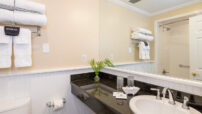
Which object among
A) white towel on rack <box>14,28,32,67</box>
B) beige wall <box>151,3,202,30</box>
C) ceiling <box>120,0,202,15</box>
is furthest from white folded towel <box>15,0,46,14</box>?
beige wall <box>151,3,202,30</box>

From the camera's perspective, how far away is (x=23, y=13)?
3.47 ft

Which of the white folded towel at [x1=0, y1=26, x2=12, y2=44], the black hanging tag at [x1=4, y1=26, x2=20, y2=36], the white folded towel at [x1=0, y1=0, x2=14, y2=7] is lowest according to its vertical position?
the white folded towel at [x1=0, y1=26, x2=12, y2=44]

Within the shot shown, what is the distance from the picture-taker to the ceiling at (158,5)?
0.96m

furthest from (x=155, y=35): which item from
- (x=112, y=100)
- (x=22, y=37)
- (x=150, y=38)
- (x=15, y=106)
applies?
(x=15, y=106)

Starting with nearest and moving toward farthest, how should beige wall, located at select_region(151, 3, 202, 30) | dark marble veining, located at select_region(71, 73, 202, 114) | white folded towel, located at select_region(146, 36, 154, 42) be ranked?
dark marble veining, located at select_region(71, 73, 202, 114)
beige wall, located at select_region(151, 3, 202, 30)
white folded towel, located at select_region(146, 36, 154, 42)

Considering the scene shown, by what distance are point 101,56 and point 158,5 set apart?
3.62 ft

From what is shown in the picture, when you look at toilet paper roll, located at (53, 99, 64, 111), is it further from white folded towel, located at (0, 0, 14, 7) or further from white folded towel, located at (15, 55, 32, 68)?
white folded towel, located at (0, 0, 14, 7)

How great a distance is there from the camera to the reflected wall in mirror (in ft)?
2.97

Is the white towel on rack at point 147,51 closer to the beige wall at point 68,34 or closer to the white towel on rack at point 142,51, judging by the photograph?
the white towel on rack at point 142,51

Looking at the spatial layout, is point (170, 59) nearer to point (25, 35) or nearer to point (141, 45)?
point (141, 45)

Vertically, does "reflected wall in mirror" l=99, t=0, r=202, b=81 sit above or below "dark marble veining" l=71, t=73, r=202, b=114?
above

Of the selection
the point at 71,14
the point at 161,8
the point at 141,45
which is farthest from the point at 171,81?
the point at 71,14

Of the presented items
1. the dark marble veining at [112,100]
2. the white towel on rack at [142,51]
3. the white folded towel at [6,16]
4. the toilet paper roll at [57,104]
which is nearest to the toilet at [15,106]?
the toilet paper roll at [57,104]

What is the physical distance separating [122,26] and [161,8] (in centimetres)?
65
